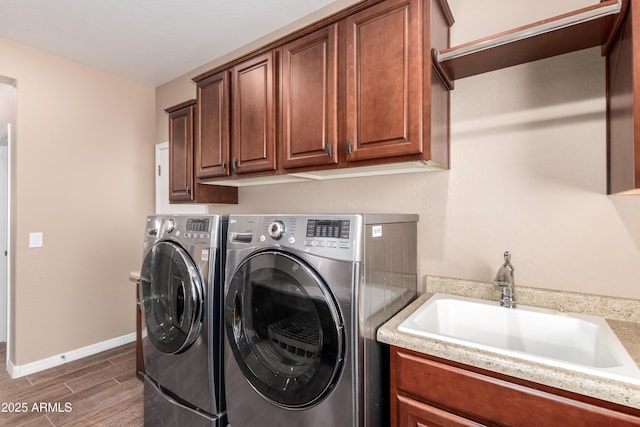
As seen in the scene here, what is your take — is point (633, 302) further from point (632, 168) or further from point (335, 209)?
point (335, 209)

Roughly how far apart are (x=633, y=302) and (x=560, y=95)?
0.90m

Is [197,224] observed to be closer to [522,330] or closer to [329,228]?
[329,228]

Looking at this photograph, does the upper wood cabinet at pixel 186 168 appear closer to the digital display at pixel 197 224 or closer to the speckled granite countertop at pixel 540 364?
the digital display at pixel 197 224

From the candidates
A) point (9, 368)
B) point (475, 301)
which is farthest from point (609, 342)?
point (9, 368)

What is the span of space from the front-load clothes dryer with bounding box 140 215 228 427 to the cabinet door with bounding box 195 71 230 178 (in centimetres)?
53

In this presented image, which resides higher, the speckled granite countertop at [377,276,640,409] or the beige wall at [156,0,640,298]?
the beige wall at [156,0,640,298]

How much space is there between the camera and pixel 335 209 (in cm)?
213

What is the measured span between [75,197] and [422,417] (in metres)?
3.27

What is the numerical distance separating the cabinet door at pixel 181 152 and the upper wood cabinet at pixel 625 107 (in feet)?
8.23

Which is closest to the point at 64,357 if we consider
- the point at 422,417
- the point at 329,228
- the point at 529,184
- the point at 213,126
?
the point at 213,126

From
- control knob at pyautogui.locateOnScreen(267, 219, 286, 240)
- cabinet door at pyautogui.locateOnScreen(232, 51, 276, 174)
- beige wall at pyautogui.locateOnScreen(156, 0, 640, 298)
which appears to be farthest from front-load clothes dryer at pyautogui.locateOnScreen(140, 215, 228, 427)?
beige wall at pyautogui.locateOnScreen(156, 0, 640, 298)

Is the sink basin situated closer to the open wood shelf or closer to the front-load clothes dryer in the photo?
the front-load clothes dryer

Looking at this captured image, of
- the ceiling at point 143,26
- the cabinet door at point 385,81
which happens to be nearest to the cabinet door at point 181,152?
the ceiling at point 143,26

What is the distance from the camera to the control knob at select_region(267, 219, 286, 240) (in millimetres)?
1331
